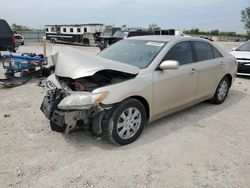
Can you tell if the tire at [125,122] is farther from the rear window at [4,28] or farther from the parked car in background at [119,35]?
the parked car in background at [119,35]

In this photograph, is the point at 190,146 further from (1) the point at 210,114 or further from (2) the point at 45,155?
(2) the point at 45,155

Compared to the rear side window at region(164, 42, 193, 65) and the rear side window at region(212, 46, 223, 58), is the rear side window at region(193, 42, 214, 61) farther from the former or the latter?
the rear side window at region(164, 42, 193, 65)

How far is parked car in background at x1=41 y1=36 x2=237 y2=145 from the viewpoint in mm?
3533

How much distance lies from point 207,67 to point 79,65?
9.13 ft

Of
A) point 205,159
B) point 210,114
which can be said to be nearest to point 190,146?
point 205,159

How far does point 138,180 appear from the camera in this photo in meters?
3.07

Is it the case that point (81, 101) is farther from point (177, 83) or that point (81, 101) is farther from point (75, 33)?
point (75, 33)

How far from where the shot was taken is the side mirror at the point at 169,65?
3.98 m

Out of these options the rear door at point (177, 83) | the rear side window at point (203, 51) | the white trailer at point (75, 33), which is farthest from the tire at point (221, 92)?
the white trailer at point (75, 33)

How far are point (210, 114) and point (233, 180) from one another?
91.6 inches

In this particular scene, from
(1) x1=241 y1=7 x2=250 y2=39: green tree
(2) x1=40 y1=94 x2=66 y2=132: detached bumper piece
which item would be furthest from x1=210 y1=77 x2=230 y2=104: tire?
(1) x1=241 y1=7 x2=250 y2=39: green tree

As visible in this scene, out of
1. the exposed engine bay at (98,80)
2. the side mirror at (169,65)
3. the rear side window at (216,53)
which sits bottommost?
the exposed engine bay at (98,80)

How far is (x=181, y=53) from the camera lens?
15.4 feet

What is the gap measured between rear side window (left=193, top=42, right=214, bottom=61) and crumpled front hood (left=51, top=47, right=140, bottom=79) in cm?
173
